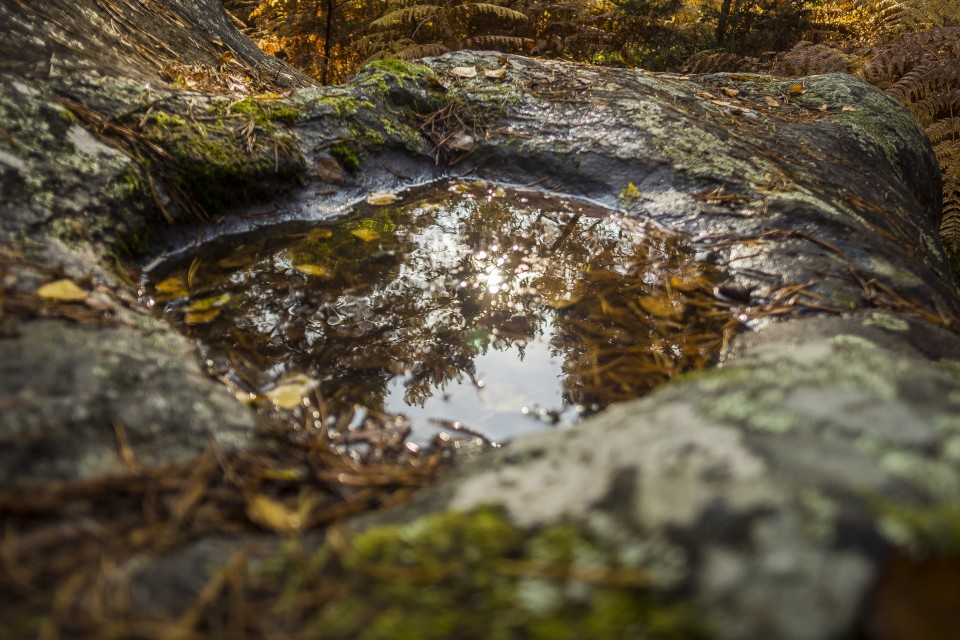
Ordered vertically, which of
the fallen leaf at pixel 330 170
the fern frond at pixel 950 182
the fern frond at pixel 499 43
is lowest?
the fern frond at pixel 950 182

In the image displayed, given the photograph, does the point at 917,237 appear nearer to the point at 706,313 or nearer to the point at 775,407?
the point at 706,313

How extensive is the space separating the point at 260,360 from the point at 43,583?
98cm

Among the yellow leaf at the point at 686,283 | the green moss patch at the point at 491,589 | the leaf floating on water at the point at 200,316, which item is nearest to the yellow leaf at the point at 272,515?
the green moss patch at the point at 491,589

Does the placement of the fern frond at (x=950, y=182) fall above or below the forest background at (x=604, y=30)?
below

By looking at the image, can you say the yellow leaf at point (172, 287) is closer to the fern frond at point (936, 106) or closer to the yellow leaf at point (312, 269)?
the yellow leaf at point (312, 269)

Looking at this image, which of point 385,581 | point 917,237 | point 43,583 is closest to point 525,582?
point 385,581

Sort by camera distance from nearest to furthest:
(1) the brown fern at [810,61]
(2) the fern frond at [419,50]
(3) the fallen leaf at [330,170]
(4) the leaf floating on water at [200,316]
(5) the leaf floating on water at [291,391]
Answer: (5) the leaf floating on water at [291,391], (4) the leaf floating on water at [200,316], (3) the fallen leaf at [330,170], (1) the brown fern at [810,61], (2) the fern frond at [419,50]

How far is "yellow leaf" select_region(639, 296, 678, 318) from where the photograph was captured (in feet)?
7.13

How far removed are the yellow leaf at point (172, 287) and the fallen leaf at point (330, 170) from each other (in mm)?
919

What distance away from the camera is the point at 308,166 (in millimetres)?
2803

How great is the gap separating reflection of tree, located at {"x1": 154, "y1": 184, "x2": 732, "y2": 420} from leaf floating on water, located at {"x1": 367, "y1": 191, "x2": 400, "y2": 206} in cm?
10

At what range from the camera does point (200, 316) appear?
1.99m

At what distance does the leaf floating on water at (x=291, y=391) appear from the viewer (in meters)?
1.69

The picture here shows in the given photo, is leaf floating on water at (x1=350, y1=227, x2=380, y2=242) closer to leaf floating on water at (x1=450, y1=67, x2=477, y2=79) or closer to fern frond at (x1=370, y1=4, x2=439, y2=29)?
leaf floating on water at (x1=450, y1=67, x2=477, y2=79)
